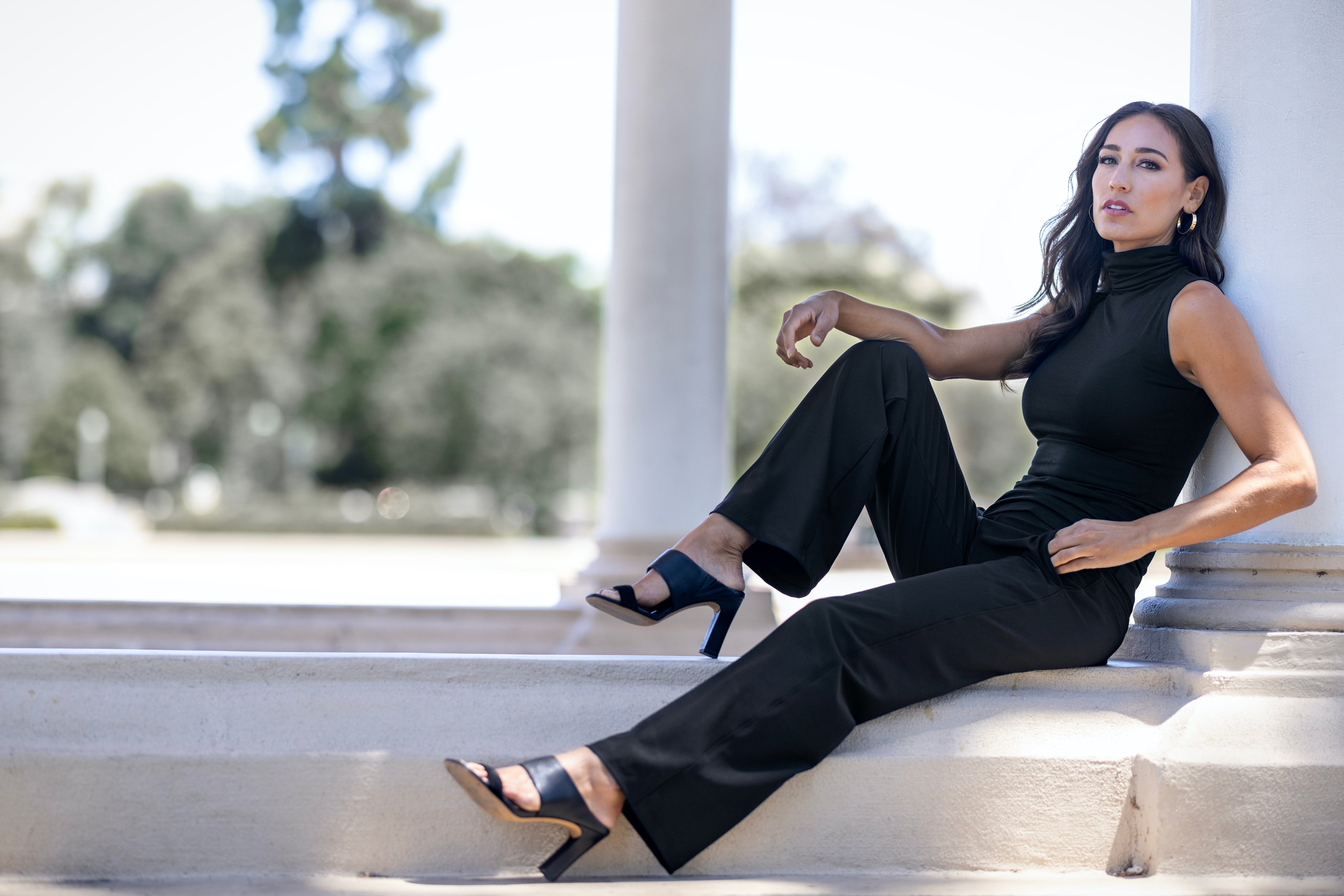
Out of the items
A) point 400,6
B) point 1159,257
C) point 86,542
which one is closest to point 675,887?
point 1159,257

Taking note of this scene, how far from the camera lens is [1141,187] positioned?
4.37 m

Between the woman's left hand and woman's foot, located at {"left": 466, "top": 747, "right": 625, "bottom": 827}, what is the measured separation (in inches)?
64.9

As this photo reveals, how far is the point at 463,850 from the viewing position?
147 inches

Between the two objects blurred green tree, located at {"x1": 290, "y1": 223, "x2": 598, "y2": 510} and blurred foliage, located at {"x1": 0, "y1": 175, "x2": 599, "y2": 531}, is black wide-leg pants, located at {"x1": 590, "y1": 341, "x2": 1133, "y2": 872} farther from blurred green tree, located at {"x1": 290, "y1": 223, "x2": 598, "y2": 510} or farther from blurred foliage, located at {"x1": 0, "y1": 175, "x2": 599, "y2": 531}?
blurred green tree, located at {"x1": 290, "y1": 223, "x2": 598, "y2": 510}

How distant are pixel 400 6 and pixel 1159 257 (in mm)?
42586

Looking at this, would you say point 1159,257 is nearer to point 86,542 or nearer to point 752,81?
point 86,542

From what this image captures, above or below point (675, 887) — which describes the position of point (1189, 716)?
above

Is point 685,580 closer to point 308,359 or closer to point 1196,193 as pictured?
point 1196,193

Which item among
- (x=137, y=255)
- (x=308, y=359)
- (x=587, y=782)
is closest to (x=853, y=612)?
(x=587, y=782)

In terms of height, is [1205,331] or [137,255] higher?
[137,255]

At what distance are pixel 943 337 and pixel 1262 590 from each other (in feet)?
4.93

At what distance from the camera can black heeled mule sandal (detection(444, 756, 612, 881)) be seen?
11.1 ft

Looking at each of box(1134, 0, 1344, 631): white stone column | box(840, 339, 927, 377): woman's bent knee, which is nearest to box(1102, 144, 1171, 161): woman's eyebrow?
box(1134, 0, 1344, 631): white stone column

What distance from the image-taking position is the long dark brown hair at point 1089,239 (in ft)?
14.7
